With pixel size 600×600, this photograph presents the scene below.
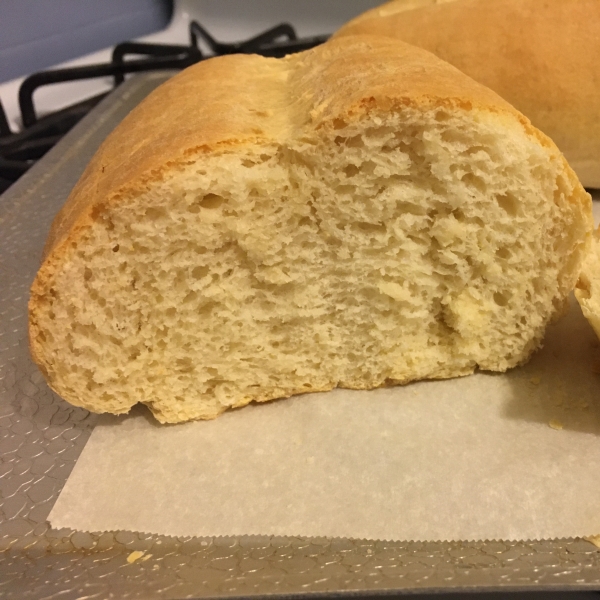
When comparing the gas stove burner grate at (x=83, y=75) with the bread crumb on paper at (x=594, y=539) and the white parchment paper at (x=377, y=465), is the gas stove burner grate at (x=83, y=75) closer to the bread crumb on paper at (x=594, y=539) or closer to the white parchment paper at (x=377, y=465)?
the white parchment paper at (x=377, y=465)

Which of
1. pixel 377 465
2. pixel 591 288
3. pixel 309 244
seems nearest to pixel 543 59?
pixel 591 288

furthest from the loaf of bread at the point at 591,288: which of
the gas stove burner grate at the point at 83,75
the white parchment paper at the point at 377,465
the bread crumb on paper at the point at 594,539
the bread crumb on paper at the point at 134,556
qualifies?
the gas stove burner grate at the point at 83,75

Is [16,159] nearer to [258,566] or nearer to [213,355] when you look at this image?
[213,355]

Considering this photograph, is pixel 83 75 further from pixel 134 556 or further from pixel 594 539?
pixel 594 539

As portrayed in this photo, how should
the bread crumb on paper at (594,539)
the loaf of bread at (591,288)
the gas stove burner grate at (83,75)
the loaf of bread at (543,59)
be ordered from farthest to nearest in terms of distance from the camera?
the gas stove burner grate at (83,75)
the loaf of bread at (543,59)
the loaf of bread at (591,288)
the bread crumb on paper at (594,539)

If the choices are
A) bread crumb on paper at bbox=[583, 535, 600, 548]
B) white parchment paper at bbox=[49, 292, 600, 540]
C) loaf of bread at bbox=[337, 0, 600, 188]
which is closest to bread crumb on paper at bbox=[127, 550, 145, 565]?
white parchment paper at bbox=[49, 292, 600, 540]
